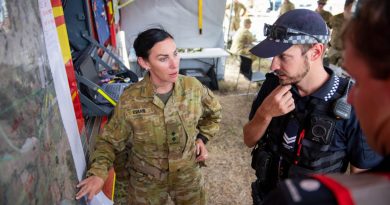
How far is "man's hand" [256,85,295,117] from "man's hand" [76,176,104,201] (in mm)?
890

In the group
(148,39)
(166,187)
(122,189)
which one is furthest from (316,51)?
(122,189)

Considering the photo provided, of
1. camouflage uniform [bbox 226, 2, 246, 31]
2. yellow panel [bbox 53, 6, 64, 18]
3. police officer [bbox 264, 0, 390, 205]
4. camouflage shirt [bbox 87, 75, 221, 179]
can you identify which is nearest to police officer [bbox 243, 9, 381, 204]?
camouflage shirt [bbox 87, 75, 221, 179]

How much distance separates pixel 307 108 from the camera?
1.39m

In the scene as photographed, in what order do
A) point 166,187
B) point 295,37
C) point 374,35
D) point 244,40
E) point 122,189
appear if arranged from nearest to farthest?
point 374,35, point 295,37, point 166,187, point 122,189, point 244,40

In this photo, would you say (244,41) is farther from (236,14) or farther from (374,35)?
(374,35)

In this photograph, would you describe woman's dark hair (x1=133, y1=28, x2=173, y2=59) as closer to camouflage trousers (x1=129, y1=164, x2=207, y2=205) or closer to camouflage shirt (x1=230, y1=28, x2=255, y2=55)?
camouflage trousers (x1=129, y1=164, x2=207, y2=205)

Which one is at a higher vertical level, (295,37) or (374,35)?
(374,35)

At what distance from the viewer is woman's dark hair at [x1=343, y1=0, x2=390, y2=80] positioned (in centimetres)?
45

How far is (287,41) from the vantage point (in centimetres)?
137

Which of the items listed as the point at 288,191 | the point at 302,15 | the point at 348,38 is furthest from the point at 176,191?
the point at 348,38

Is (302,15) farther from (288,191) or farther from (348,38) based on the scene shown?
(288,191)

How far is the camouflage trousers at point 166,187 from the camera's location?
1.77m

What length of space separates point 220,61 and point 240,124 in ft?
7.18

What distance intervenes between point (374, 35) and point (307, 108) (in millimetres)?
974
